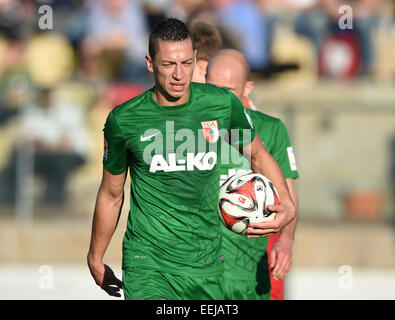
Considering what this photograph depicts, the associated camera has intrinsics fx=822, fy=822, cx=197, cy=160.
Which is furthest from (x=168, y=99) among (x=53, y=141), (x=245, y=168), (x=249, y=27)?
(x=249, y=27)

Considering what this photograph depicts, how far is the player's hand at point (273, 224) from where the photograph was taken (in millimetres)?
5150

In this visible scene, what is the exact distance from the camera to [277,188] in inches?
217

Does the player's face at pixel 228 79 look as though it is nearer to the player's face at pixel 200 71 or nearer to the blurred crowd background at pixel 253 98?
the player's face at pixel 200 71

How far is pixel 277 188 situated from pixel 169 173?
740 mm

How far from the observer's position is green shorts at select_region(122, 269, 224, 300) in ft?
17.6

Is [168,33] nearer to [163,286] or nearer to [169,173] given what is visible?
[169,173]

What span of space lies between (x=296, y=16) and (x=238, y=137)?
25.9 ft

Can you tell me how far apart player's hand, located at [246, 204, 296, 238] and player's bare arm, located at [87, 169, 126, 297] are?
0.95 m

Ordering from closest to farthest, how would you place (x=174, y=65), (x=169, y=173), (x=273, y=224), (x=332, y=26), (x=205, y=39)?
(x=273, y=224) → (x=174, y=65) → (x=169, y=173) → (x=205, y=39) → (x=332, y=26)

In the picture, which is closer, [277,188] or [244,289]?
[277,188]

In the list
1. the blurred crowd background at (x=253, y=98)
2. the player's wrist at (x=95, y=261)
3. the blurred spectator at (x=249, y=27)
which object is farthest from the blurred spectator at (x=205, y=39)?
the blurred spectator at (x=249, y=27)

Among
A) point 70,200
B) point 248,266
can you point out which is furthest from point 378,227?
point 248,266

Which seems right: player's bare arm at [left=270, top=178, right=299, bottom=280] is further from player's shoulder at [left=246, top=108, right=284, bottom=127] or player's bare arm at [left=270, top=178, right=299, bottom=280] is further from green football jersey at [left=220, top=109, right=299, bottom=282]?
player's shoulder at [left=246, top=108, right=284, bottom=127]

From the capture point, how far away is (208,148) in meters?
5.46
